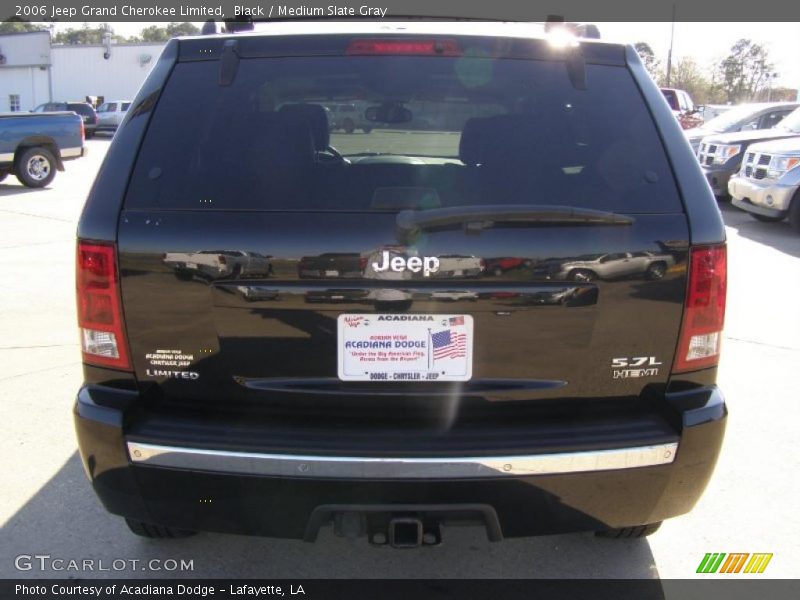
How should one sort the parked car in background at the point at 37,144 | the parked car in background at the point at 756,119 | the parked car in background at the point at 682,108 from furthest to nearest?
the parked car in background at the point at 682,108 → the parked car in background at the point at 756,119 → the parked car in background at the point at 37,144

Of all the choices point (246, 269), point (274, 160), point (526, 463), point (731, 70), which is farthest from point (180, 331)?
point (731, 70)

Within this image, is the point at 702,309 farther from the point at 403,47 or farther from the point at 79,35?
the point at 79,35

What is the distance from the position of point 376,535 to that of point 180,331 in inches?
35.4

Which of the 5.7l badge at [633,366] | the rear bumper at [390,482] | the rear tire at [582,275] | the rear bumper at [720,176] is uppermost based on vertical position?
the rear tire at [582,275]

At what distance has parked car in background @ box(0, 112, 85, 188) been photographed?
15.0 m

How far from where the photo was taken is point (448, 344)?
7.79 ft

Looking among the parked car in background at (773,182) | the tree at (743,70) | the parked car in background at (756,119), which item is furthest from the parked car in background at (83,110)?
the tree at (743,70)

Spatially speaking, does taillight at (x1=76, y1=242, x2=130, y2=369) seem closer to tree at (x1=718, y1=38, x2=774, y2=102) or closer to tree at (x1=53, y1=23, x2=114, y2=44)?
tree at (x1=718, y1=38, x2=774, y2=102)

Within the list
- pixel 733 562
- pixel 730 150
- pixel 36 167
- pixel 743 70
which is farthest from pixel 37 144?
pixel 743 70

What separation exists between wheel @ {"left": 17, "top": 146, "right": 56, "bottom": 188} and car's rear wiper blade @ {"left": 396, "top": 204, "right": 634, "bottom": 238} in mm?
15485

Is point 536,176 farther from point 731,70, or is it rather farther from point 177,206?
point 731,70

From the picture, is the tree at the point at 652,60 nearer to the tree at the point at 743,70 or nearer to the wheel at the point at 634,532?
the tree at the point at 743,70

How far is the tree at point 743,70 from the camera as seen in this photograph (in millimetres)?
65188

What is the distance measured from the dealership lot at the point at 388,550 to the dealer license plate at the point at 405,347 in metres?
1.05
